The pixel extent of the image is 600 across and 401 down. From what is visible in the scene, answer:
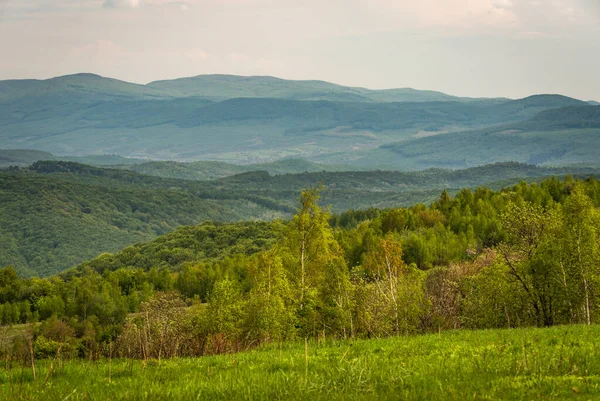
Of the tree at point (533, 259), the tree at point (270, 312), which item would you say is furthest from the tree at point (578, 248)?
the tree at point (270, 312)

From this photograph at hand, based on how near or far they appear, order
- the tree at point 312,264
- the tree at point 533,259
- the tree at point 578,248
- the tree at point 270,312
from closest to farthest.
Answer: the tree at point 270,312 → the tree at point 578,248 → the tree at point 533,259 → the tree at point 312,264

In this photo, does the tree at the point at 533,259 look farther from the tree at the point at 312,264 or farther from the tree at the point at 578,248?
the tree at the point at 312,264

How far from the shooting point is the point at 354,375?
13578 millimetres

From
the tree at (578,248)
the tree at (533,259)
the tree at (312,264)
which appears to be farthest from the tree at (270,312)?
the tree at (578,248)

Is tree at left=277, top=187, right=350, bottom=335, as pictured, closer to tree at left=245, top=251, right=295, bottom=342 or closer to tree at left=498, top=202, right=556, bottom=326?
tree at left=245, top=251, right=295, bottom=342

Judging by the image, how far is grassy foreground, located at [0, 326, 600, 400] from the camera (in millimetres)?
12268

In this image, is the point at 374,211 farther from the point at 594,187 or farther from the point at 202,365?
the point at 202,365

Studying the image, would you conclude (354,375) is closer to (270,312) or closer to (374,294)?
(270,312)

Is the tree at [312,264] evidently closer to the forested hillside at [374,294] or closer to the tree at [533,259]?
the forested hillside at [374,294]

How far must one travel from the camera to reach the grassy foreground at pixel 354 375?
12.3m

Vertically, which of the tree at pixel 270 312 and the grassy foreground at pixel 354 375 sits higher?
the grassy foreground at pixel 354 375

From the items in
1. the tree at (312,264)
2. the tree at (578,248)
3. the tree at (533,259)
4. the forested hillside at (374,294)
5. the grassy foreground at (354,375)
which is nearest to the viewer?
the grassy foreground at (354,375)

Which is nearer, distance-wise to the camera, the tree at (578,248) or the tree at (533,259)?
the tree at (578,248)

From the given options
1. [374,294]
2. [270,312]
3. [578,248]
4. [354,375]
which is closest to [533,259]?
[578,248]
